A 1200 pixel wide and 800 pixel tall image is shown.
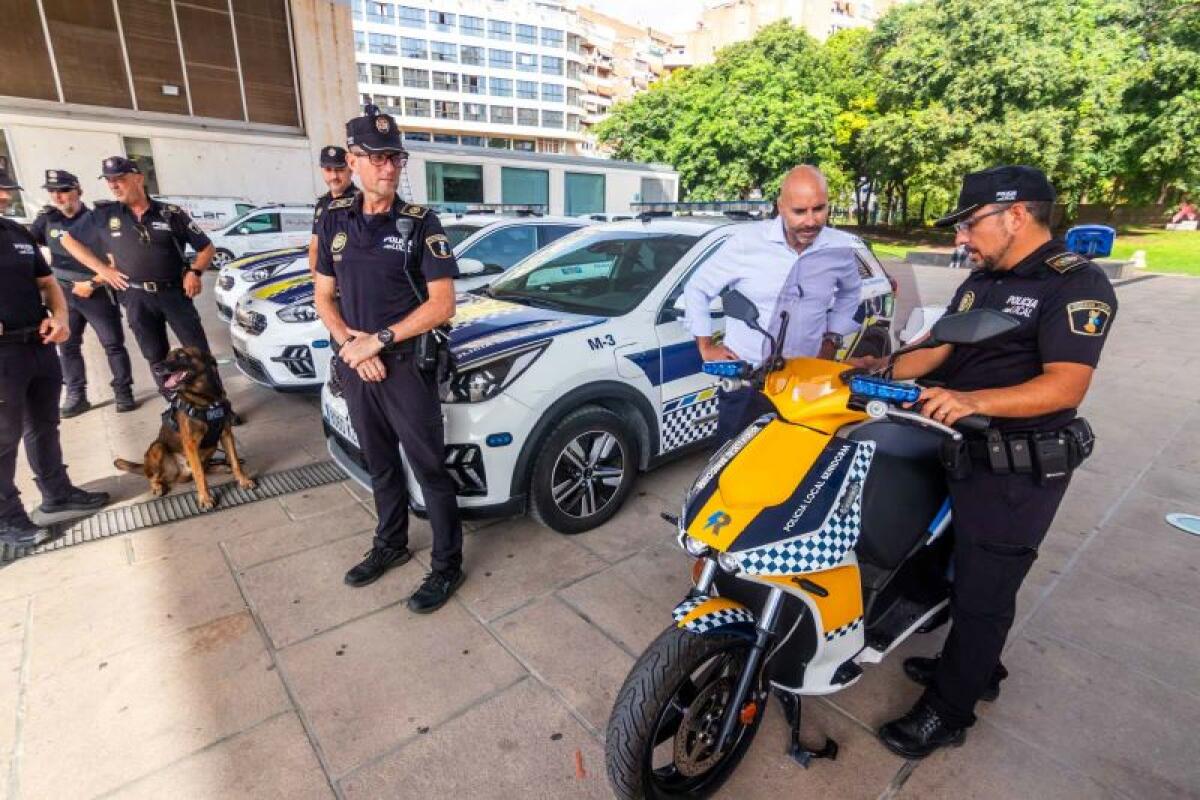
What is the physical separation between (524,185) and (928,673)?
2415 centimetres

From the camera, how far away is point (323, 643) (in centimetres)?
258

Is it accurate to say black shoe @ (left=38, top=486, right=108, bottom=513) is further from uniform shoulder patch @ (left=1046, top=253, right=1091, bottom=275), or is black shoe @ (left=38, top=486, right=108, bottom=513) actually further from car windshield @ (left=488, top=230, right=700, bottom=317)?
uniform shoulder patch @ (left=1046, top=253, right=1091, bottom=275)

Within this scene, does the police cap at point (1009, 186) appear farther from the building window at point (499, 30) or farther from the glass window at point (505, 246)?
the building window at point (499, 30)

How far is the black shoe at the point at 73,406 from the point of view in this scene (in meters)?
5.21

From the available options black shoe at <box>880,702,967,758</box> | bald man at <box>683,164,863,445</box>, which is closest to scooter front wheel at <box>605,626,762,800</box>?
black shoe at <box>880,702,967,758</box>

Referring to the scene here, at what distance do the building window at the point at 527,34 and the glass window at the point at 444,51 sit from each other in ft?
18.8

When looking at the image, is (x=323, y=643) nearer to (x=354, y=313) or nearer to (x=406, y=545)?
(x=406, y=545)

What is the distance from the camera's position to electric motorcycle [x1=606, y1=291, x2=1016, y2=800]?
5.32 feet

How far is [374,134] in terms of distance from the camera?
245 cm

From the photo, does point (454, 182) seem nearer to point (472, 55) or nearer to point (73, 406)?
point (73, 406)

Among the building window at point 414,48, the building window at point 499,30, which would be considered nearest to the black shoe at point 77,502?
the building window at point 414,48

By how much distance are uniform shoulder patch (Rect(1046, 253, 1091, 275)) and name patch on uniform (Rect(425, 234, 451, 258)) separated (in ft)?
6.84

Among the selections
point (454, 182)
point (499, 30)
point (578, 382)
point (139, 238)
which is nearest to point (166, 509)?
point (139, 238)

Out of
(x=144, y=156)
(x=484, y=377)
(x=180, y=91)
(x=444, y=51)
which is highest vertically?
(x=444, y=51)
